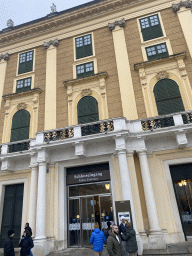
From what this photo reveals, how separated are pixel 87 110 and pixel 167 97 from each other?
17.9 feet

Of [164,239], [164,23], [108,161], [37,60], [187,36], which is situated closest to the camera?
[164,239]

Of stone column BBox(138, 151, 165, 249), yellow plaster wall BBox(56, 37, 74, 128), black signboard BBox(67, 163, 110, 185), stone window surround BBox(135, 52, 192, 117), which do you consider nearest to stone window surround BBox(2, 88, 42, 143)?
yellow plaster wall BBox(56, 37, 74, 128)

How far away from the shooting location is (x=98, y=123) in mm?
11516

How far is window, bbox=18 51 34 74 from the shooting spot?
56.3ft

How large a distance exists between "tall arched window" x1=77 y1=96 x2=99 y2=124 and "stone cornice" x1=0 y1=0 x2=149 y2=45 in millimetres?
7897

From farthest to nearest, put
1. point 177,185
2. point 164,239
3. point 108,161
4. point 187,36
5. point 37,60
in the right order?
point 37,60, point 187,36, point 108,161, point 177,185, point 164,239

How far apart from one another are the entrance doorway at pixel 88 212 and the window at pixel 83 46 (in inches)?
408

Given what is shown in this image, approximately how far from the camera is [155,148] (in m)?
11.3

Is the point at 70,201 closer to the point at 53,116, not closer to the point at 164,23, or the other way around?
the point at 53,116

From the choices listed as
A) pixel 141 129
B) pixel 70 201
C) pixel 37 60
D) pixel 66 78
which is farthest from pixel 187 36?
pixel 70 201

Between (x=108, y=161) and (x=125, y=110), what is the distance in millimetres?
3546

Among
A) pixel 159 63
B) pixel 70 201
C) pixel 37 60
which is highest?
→ pixel 37 60

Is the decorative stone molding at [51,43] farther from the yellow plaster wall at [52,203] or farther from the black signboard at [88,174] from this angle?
the black signboard at [88,174]

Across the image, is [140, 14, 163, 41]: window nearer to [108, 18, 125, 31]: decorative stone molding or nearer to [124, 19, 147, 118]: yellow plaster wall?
[124, 19, 147, 118]: yellow plaster wall
